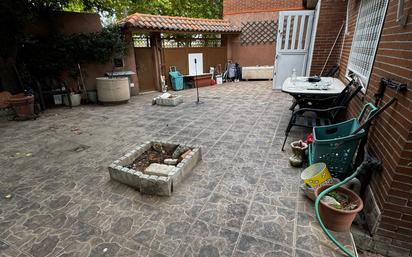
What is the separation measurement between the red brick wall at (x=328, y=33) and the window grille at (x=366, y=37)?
1675mm

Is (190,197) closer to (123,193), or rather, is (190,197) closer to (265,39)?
(123,193)

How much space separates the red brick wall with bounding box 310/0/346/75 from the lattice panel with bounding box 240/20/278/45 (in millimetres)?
5169

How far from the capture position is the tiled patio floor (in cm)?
185

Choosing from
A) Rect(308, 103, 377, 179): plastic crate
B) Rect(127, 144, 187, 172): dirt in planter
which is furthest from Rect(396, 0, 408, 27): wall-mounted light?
Rect(127, 144, 187, 172): dirt in planter

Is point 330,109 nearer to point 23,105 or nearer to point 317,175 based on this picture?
point 317,175

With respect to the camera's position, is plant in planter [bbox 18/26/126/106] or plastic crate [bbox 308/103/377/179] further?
plant in planter [bbox 18/26/126/106]

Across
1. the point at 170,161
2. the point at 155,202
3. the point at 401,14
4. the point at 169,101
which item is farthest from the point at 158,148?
the point at 169,101

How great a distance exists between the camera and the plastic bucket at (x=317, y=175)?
2156 mm

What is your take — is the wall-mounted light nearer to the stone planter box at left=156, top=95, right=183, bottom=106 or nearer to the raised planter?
the stone planter box at left=156, top=95, right=183, bottom=106

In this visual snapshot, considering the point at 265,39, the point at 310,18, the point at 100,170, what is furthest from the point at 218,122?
the point at 265,39

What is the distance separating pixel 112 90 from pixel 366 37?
21.1 feet

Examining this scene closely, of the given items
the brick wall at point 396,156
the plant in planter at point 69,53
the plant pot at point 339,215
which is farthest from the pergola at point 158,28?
the plant pot at point 339,215

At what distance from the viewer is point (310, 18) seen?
6691 mm

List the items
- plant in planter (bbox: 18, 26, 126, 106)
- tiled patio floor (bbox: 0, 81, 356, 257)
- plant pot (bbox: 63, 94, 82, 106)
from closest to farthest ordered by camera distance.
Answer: tiled patio floor (bbox: 0, 81, 356, 257) < plant in planter (bbox: 18, 26, 126, 106) < plant pot (bbox: 63, 94, 82, 106)
